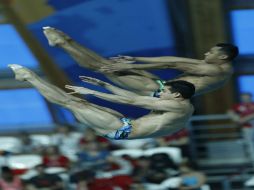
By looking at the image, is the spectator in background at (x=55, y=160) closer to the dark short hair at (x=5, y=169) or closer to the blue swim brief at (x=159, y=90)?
the dark short hair at (x=5, y=169)

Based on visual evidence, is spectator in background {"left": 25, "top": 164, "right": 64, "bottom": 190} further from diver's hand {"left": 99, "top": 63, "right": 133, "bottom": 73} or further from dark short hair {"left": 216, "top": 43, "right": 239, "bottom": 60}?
dark short hair {"left": 216, "top": 43, "right": 239, "bottom": 60}

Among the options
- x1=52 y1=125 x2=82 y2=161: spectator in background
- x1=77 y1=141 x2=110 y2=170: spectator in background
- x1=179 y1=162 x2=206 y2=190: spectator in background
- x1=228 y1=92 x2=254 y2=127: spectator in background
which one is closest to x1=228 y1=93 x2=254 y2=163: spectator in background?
x1=228 y1=92 x2=254 y2=127: spectator in background

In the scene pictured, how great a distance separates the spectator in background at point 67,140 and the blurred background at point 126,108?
18 millimetres

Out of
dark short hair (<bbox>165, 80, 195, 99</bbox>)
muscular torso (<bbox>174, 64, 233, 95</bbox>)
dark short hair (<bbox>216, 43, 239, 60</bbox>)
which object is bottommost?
muscular torso (<bbox>174, 64, 233, 95</bbox>)

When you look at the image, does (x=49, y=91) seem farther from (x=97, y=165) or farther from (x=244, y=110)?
(x=244, y=110)

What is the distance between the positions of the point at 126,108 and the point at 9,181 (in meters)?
4.42

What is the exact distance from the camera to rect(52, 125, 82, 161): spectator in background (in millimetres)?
15219

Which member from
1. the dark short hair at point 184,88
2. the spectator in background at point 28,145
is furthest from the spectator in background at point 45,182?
the dark short hair at point 184,88

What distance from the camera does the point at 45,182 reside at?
45.0 feet

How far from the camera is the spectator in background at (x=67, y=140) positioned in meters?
15.2

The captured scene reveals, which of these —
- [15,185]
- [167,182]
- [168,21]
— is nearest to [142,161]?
[167,182]

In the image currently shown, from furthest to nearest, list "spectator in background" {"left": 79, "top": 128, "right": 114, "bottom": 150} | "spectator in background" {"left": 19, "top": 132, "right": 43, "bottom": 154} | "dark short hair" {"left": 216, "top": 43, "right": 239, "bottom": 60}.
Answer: "spectator in background" {"left": 19, "top": 132, "right": 43, "bottom": 154} → "spectator in background" {"left": 79, "top": 128, "right": 114, "bottom": 150} → "dark short hair" {"left": 216, "top": 43, "right": 239, "bottom": 60}

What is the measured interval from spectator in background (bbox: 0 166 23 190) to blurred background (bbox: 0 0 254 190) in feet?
0.07

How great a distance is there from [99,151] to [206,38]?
3.31m
